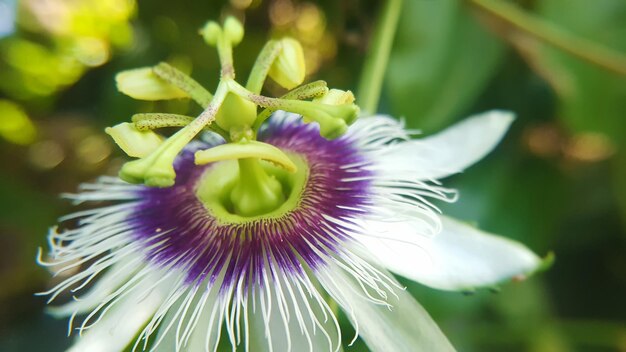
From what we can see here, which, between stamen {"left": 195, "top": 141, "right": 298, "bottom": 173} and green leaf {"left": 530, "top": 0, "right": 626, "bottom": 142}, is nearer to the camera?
stamen {"left": 195, "top": 141, "right": 298, "bottom": 173}

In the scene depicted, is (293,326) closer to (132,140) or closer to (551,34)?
(132,140)

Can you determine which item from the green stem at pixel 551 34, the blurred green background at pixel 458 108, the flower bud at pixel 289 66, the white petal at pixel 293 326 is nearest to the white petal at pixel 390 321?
the white petal at pixel 293 326

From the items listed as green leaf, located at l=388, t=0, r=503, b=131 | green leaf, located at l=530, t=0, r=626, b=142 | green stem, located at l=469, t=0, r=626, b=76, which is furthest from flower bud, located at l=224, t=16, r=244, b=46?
green leaf, located at l=530, t=0, r=626, b=142

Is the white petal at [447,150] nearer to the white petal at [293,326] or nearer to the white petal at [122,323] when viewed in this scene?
the white petal at [293,326]

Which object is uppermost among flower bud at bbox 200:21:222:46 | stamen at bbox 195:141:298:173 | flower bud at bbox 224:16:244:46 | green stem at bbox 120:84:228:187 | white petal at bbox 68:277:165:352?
flower bud at bbox 224:16:244:46

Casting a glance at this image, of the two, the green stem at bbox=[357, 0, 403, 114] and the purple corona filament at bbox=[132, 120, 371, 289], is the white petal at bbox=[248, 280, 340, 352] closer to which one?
the purple corona filament at bbox=[132, 120, 371, 289]

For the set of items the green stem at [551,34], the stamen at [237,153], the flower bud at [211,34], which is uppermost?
the green stem at [551,34]

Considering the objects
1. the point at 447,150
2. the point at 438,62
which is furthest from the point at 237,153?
the point at 438,62
